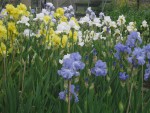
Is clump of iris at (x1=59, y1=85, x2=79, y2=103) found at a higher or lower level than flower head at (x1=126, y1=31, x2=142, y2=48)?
lower

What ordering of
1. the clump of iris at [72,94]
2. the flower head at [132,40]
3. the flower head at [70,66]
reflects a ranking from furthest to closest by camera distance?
the flower head at [132,40]
the clump of iris at [72,94]
the flower head at [70,66]

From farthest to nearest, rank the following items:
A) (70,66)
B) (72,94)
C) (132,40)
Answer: (132,40) → (72,94) → (70,66)

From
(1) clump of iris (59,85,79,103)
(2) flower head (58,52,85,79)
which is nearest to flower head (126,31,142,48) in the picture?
(1) clump of iris (59,85,79,103)

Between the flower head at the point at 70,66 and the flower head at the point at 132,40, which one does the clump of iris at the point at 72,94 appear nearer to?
the flower head at the point at 70,66

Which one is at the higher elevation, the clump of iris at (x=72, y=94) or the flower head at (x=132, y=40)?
the flower head at (x=132, y=40)

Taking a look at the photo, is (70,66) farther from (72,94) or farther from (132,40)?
(132,40)

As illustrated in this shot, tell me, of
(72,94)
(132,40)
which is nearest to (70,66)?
(72,94)

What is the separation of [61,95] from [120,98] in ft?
1.51

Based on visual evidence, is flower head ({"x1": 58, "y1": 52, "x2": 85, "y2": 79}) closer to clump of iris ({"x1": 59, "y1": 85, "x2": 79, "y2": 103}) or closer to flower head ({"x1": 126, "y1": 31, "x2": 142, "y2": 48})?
clump of iris ({"x1": 59, "y1": 85, "x2": 79, "y2": 103})

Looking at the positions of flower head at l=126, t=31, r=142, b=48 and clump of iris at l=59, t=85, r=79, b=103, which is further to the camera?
flower head at l=126, t=31, r=142, b=48

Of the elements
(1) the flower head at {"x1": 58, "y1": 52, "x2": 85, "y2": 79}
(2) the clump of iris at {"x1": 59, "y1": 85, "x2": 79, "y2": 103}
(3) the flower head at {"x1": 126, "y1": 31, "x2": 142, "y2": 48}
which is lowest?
(2) the clump of iris at {"x1": 59, "y1": 85, "x2": 79, "y2": 103}

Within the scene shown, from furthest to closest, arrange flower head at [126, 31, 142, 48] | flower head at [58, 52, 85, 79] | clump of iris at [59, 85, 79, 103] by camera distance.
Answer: flower head at [126, 31, 142, 48] → clump of iris at [59, 85, 79, 103] → flower head at [58, 52, 85, 79]

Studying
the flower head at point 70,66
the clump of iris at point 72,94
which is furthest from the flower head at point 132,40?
the flower head at point 70,66

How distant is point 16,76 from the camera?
92.0 inches
